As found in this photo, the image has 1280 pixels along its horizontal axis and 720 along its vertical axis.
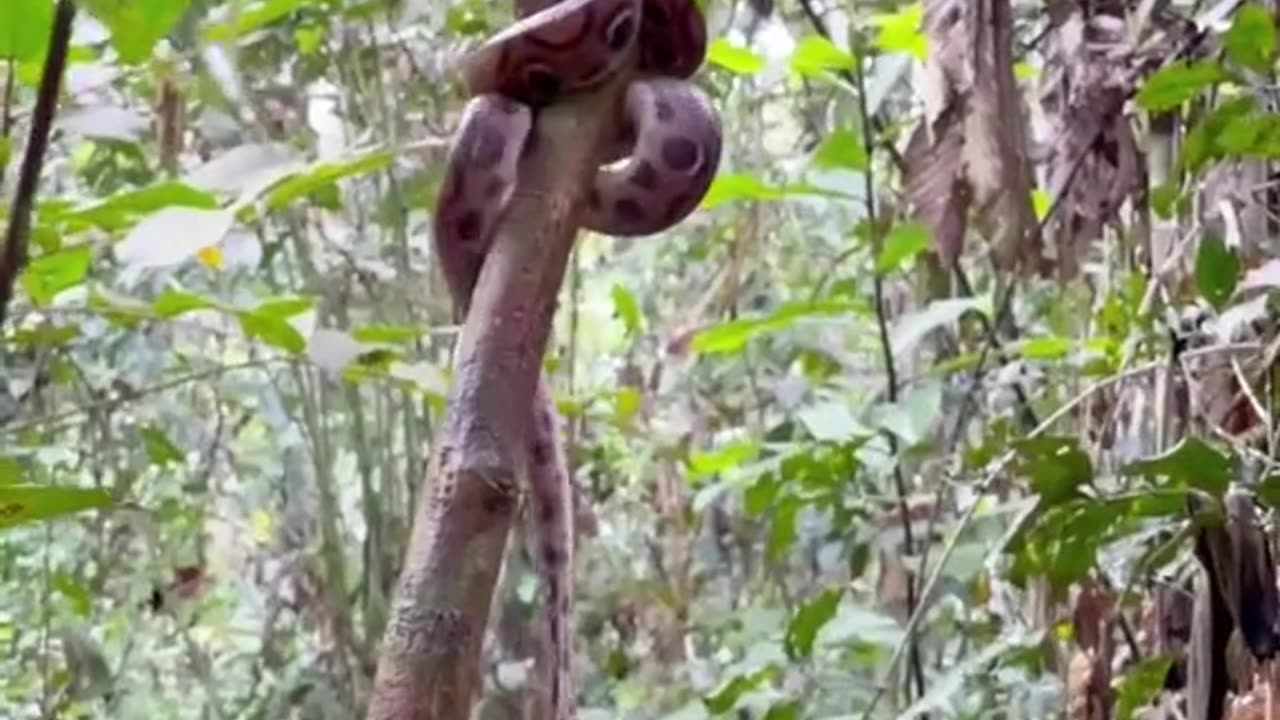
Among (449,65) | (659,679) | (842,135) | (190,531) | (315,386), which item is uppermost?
(449,65)

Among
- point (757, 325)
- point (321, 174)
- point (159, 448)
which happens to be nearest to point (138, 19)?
point (321, 174)

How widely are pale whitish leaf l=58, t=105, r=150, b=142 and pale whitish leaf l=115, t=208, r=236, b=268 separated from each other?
18 cm

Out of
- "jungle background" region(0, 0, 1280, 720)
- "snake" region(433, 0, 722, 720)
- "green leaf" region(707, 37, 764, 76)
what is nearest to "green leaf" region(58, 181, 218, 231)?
"jungle background" region(0, 0, 1280, 720)

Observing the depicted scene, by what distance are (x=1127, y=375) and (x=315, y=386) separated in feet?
4.25

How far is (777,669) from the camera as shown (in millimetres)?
1504

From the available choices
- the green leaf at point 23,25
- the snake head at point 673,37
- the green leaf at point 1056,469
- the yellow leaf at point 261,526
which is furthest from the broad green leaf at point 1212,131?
the yellow leaf at point 261,526

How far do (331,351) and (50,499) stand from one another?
21cm

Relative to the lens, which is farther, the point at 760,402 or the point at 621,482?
the point at 621,482

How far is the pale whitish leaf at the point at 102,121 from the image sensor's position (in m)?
0.94

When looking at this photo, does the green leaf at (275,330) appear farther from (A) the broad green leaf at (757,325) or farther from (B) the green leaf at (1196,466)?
(A) the broad green leaf at (757,325)

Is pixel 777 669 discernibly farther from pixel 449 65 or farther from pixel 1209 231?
pixel 449 65

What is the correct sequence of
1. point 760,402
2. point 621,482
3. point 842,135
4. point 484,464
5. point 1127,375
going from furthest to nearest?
point 621,482
point 760,402
point 842,135
point 1127,375
point 484,464

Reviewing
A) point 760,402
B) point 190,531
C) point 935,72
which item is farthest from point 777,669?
point 190,531

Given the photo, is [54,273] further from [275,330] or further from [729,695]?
[729,695]
